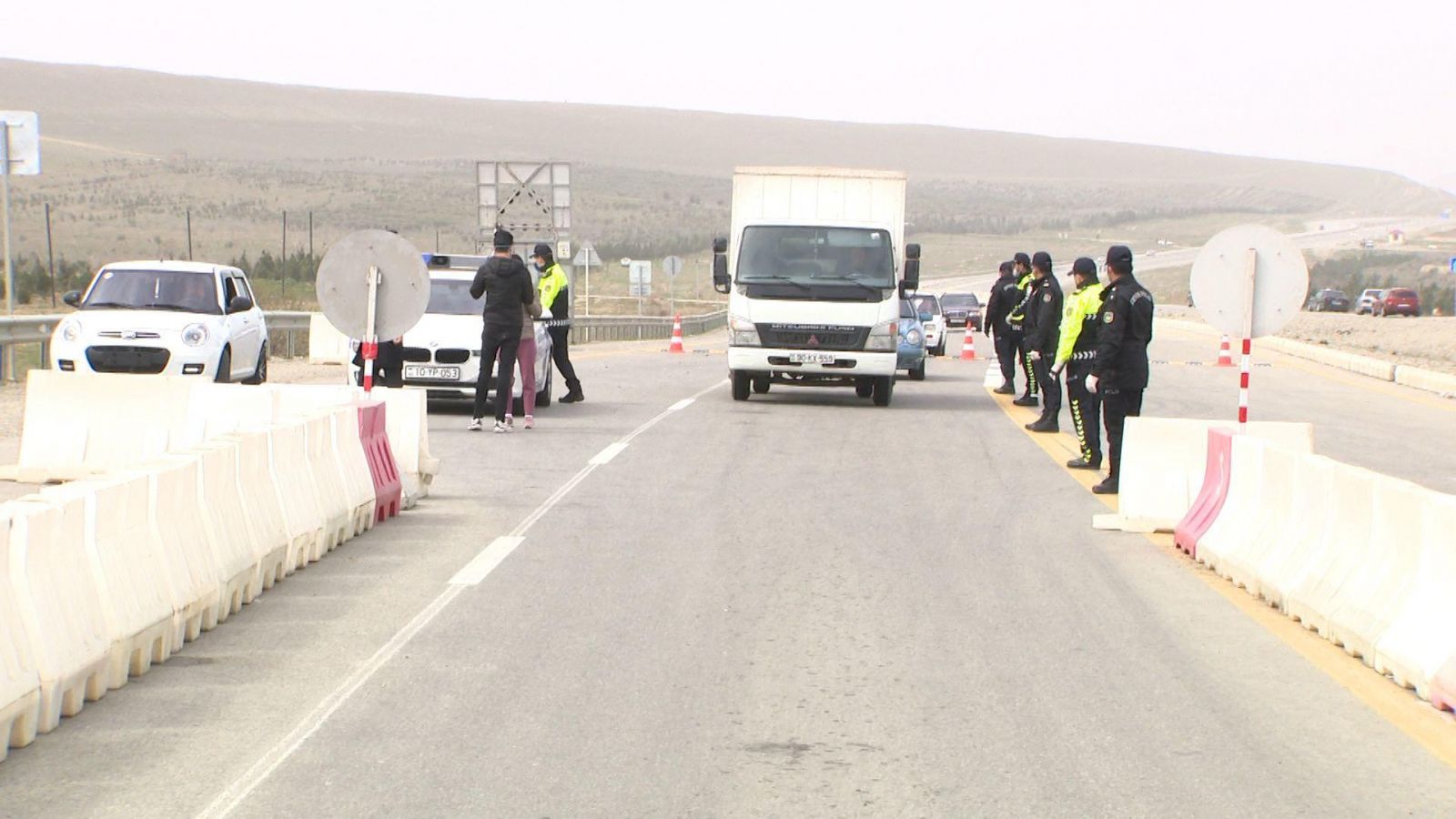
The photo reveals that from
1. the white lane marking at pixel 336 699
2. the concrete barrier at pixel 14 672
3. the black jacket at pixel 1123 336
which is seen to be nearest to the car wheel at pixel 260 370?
the white lane marking at pixel 336 699

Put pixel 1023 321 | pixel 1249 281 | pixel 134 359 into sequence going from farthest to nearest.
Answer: pixel 1023 321 → pixel 134 359 → pixel 1249 281

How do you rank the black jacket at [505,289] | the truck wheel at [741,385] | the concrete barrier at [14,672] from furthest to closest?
the truck wheel at [741,385]
the black jacket at [505,289]
the concrete barrier at [14,672]

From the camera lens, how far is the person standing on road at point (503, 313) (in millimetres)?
17781

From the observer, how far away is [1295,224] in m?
167

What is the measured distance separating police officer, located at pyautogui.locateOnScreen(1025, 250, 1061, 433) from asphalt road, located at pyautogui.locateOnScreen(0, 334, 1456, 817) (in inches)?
274

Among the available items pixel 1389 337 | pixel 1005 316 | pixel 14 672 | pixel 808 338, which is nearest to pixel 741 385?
pixel 808 338

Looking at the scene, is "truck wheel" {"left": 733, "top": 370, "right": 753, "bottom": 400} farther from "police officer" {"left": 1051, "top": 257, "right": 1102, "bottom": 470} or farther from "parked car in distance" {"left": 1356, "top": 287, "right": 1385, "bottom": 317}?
"parked car in distance" {"left": 1356, "top": 287, "right": 1385, "bottom": 317}

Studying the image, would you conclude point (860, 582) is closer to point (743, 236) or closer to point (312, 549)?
point (312, 549)

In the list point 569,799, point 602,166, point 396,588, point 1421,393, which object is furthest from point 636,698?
point 602,166

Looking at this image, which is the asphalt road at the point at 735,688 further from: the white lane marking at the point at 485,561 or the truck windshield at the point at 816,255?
the truck windshield at the point at 816,255

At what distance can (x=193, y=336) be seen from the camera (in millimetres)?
20688

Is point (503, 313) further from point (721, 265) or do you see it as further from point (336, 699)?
point (336, 699)

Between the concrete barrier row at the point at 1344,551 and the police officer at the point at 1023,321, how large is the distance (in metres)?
10.9

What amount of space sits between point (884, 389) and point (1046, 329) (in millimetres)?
3347
